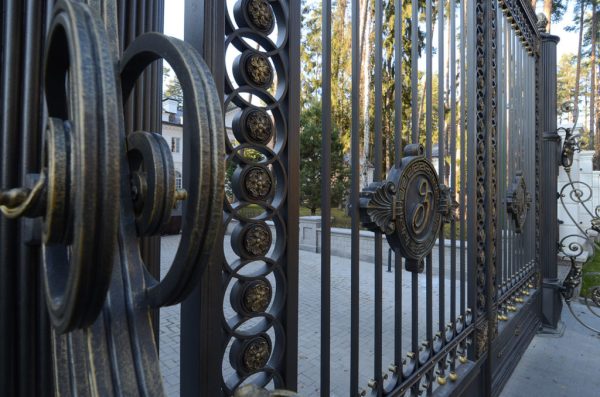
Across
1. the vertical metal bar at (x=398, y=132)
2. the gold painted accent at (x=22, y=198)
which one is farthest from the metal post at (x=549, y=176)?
the gold painted accent at (x=22, y=198)

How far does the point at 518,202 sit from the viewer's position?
3746 millimetres

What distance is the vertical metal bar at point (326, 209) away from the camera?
1427 mm

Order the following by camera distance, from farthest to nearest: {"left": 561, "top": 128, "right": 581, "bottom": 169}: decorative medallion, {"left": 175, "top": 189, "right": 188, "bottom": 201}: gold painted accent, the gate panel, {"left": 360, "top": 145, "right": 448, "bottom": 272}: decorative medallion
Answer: {"left": 561, "top": 128, "right": 581, "bottom": 169}: decorative medallion < the gate panel < {"left": 360, "top": 145, "right": 448, "bottom": 272}: decorative medallion < {"left": 175, "top": 189, "right": 188, "bottom": 201}: gold painted accent

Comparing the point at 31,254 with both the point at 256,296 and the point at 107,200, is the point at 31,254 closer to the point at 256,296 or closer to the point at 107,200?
the point at 107,200

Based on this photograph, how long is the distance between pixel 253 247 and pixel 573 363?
4048 mm

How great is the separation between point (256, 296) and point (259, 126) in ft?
1.79

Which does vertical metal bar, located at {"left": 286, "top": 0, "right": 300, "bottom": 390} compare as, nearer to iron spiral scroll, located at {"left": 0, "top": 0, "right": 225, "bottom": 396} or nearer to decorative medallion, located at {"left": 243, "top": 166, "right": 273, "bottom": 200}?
decorative medallion, located at {"left": 243, "top": 166, "right": 273, "bottom": 200}

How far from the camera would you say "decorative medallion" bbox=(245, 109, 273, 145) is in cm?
116

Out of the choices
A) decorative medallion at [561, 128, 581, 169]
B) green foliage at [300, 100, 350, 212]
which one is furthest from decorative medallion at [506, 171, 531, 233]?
green foliage at [300, 100, 350, 212]

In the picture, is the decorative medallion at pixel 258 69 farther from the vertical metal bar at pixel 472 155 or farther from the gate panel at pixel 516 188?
the gate panel at pixel 516 188

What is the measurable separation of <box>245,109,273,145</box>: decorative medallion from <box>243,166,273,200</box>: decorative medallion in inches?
3.7

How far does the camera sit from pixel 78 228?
15.2 inches

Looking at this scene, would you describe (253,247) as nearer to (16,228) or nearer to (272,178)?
(272,178)

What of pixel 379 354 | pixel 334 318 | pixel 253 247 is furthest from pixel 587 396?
pixel 253 247
